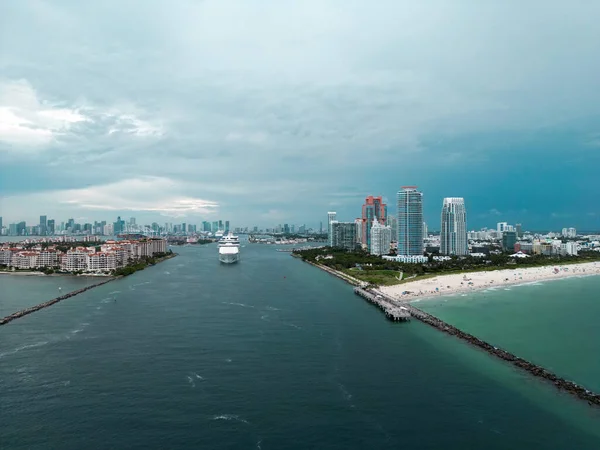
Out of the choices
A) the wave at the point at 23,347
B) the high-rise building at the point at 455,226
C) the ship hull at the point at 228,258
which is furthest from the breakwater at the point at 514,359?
the high-rise building at the point at 455,226

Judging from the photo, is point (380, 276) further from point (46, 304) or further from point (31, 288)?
point (31, 288)

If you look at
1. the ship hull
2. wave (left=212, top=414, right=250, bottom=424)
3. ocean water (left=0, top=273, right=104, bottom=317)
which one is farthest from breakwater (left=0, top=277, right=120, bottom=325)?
the ship hull

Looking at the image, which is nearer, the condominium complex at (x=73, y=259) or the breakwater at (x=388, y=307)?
the breakwater at (x=388, y=307)

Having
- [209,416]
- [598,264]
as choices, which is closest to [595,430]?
[209,416]

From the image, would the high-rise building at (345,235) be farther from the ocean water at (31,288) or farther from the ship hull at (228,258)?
the ocean water at (31,288)

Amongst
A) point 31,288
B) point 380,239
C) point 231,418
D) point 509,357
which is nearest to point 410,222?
point 380,239
